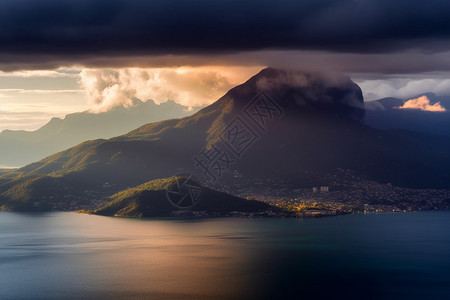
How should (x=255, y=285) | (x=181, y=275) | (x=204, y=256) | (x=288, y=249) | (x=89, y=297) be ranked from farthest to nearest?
(x=288, y=249), (x=204, y=256), (x=181, y=275), (x=255, y=285), (x=89, y=297)

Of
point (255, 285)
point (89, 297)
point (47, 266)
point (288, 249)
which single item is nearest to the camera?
point (89, 297)

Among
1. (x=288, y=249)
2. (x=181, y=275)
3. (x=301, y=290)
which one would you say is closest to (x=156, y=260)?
(x=181, y=275)

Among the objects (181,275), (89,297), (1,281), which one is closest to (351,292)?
(181,275)

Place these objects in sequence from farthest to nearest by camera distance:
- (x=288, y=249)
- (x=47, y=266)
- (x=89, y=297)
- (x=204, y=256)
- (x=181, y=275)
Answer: (x=288, y=249) < (x=204, y=256) < (x=47, y=266) < (x=181, y=275) < (x=89, y=297)

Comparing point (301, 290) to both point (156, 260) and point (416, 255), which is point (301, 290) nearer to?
point (156, 260)

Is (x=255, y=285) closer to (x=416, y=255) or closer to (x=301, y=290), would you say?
(x=301, y=290)

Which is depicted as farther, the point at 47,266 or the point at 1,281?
the point at 47,266

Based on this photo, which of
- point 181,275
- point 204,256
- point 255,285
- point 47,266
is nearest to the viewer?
point 255,285

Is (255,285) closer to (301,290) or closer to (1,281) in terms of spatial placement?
(301,290)
